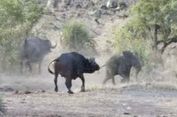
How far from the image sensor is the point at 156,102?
61.4ft

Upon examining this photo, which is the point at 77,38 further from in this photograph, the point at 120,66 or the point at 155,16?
the point at 120,66

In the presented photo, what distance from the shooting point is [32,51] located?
3759 cm

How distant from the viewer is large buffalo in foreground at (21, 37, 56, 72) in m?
36.8

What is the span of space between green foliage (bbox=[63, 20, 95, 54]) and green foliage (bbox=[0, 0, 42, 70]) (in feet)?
38.2

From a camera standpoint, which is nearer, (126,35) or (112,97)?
(112,97)

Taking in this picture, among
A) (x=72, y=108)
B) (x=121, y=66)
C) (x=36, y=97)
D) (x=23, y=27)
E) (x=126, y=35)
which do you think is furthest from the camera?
(x=126, y=35)

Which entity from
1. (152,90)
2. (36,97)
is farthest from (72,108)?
(152,90)

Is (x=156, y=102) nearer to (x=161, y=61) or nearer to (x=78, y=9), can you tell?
(x=161, y=61)

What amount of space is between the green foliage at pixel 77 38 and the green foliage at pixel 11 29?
1164 centimetres

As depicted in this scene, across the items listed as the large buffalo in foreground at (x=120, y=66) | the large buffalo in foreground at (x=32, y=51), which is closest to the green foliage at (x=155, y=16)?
the large buffalo in foreground at (x=32, y=51)

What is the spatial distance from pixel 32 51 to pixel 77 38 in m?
12.4

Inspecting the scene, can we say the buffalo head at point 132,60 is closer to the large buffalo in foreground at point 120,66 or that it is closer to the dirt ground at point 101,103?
the large buffalo in foreground at point 120,66

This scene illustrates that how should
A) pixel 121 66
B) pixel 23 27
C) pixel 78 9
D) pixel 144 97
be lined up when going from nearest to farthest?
pixel 144 97 → pixel 121 66 → pixel 23 27 → pixel 78 9

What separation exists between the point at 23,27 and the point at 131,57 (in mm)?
10274
